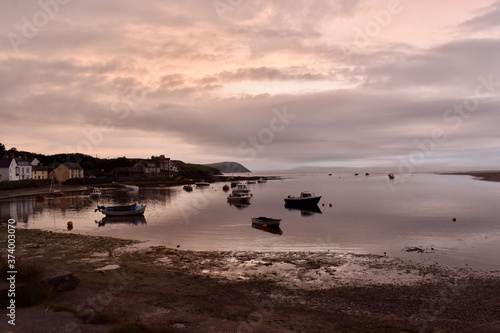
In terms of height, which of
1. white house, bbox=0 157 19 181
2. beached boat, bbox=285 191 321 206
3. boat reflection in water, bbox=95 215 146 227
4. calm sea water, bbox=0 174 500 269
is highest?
white house, bbox=0 157 19 181

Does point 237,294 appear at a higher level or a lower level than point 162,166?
lower

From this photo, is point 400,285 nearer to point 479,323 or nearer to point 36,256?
point 479,323

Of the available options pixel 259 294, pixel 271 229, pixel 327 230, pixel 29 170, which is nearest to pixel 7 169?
pixel 29 170

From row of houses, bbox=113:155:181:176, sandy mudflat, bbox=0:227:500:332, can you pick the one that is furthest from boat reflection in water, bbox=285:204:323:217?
row of houses, bbox=113:155:181:176

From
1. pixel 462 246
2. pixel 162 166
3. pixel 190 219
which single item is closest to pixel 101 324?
pixel 462 246

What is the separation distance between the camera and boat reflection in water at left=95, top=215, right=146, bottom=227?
4103 cm

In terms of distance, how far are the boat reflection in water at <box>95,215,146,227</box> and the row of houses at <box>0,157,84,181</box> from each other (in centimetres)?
7309

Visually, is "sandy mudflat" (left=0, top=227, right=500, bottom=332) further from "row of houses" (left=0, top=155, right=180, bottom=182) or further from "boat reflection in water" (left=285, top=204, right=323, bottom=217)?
"row of houses" (left=0, top=155, right=180, bottom=182)

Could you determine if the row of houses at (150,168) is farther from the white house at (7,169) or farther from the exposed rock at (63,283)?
the exposed rock at (63,283)

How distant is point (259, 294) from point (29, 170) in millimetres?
123829

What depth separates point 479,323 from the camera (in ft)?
40.4

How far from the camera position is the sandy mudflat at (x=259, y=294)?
37.8 ft

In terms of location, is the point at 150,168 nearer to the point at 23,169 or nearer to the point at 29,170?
the point at 29,170

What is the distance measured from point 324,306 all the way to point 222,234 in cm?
1989
